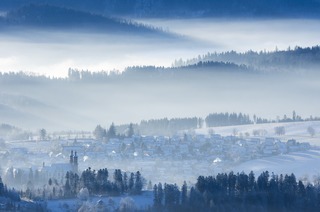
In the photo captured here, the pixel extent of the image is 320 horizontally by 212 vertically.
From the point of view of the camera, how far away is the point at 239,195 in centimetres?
17375

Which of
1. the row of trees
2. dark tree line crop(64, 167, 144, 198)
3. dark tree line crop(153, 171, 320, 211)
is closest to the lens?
dark tree line crop(153, 171, 320, 211)

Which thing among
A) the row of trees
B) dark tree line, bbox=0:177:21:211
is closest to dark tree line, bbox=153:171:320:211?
the row of trees

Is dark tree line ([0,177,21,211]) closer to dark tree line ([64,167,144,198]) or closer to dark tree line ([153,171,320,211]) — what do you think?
dark tree line ([64,167,144,198])

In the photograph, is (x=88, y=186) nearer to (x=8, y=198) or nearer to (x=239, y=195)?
(x=8, y=198)

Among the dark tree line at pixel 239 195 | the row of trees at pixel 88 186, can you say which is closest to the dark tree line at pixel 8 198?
the row of trees at pixel 88 186

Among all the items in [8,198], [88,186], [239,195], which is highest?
[88,186]

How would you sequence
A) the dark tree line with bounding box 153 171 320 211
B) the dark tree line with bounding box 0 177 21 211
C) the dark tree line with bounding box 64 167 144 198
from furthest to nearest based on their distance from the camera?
the dark tree line with bounding box 64 167 144 198 → the dark tree line with bounding box 153 171 320 211 → the dark tree line with bounding box 0 177 21 211

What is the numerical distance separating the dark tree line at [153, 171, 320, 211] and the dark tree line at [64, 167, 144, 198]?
264 cm

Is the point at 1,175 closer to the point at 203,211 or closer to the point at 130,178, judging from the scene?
the point at 130,178

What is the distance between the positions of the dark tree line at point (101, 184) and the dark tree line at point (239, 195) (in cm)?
264

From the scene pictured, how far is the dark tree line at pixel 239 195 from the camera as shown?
170 metres

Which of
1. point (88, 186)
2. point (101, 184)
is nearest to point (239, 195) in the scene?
point (101, 184)

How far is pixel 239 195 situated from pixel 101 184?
13.2 metres

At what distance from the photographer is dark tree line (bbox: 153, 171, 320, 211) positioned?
170 m
